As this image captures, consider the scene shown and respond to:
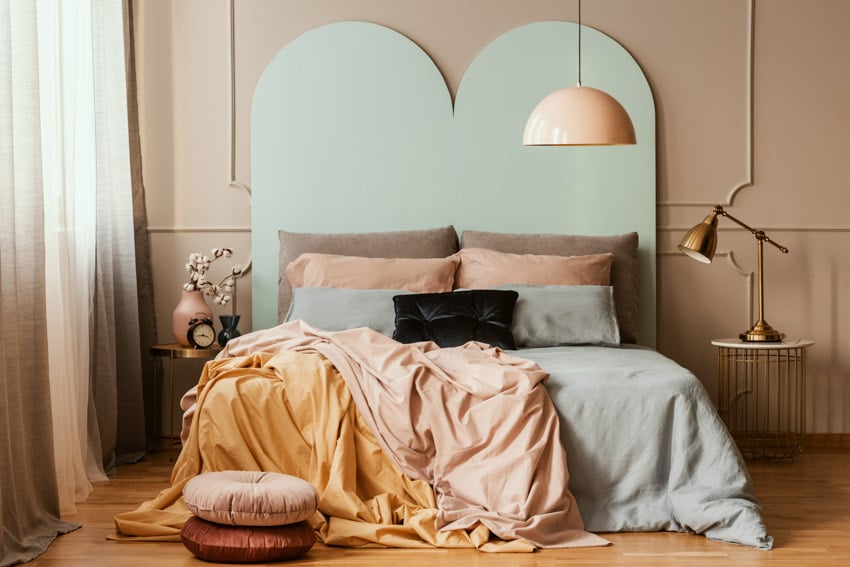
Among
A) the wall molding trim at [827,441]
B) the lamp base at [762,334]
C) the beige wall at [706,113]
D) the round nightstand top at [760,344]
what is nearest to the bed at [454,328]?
the beige wall at [706,113]

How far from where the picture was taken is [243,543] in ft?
11.0

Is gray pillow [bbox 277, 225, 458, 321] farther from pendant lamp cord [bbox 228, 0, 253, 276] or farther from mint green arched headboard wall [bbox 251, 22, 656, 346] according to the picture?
pendant lamp cord [bbox 228, 0, 253, 276]

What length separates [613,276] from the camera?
528 centimetres

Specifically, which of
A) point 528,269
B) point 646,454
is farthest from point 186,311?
point 646,454

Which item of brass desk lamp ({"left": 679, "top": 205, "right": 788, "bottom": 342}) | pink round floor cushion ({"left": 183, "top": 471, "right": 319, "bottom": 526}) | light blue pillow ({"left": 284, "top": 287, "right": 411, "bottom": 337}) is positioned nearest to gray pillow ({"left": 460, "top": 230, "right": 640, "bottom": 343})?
brass desk lamp ({"left": 679, "top": 205, "right": 788, "bottom": 342})

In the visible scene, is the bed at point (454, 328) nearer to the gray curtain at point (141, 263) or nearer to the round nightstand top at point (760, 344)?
the round nightstand top at point (760, 344)

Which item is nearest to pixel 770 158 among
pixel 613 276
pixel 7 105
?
pixel 613 276

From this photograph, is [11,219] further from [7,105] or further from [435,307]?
[435,307]

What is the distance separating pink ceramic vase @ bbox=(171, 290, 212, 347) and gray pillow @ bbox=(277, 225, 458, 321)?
40 centimetres

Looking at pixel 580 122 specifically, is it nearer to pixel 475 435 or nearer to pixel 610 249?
pixel 475 435

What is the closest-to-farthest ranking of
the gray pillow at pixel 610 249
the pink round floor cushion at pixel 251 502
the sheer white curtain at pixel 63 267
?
the pink round floor cushion at pixel 251 502
the sheer white curtain at pixel 63 267
the gray pillow at pixel 610 249

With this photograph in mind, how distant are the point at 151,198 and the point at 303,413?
2.18 m

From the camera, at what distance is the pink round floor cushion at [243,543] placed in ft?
11.0

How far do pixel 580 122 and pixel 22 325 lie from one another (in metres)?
2.24
